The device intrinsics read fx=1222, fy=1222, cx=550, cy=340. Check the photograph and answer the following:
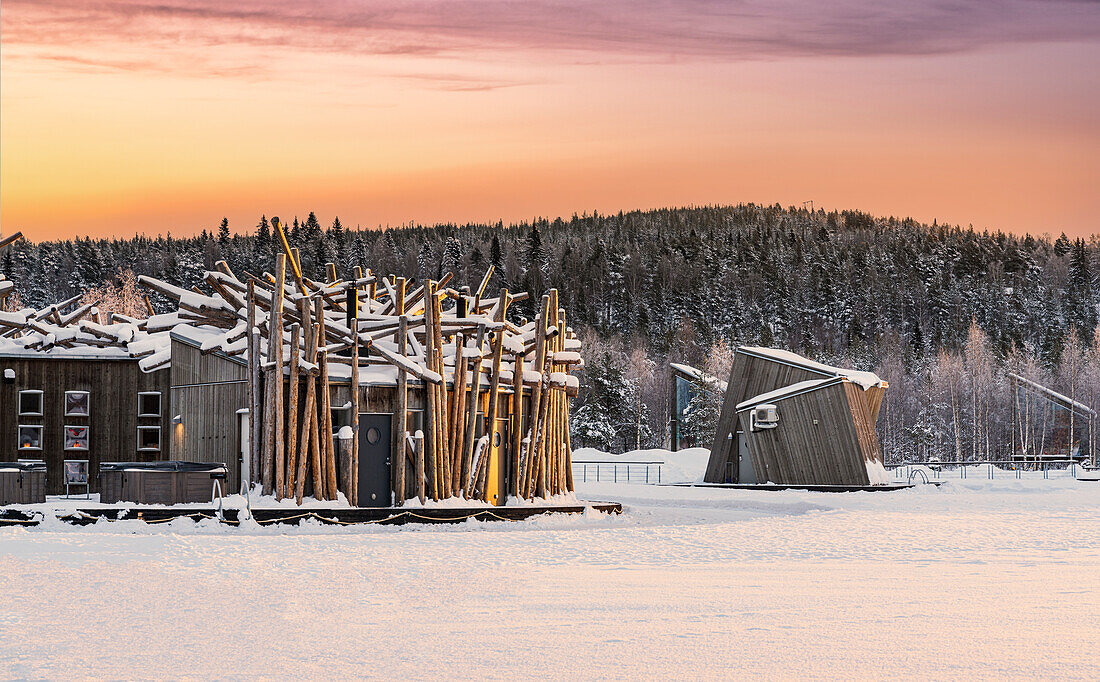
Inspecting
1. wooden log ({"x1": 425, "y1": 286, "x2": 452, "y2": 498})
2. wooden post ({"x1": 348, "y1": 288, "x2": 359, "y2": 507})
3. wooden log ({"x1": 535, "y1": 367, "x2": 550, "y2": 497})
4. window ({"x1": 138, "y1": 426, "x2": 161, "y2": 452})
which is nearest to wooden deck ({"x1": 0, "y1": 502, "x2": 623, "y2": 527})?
wooden post ({"x1": 348, "y1": 288, "x2": 359, "y2": 507})

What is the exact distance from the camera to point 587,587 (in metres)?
13.9

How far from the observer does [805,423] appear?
3697 cm

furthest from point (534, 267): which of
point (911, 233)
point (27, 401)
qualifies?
point (27, 401)

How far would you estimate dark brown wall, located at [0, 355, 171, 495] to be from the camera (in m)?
28.5

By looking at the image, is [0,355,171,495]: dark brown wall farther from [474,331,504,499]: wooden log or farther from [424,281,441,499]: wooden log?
[474,331,504,499]: wooden log

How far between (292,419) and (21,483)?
18.7 feet

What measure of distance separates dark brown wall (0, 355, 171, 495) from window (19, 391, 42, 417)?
10cm

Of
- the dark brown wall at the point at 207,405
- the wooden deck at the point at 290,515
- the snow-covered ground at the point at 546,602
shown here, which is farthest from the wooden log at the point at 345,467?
the dark brown wall at the point at 207,405

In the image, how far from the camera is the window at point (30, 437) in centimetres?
2842

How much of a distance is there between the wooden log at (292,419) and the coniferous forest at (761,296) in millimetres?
49853

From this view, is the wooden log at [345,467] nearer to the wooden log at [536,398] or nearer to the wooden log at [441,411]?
the wooden log at [441,411]

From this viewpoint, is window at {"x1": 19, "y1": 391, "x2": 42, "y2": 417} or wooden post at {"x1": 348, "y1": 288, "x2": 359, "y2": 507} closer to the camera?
wooden post at {"x1": 348, "y1": 288, "x2": 359, "y2": 507}

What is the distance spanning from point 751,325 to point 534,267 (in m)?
27.4

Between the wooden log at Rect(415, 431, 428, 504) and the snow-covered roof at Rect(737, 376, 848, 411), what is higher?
the snow-covered roof at Rect(737, 376, 848, 411)
